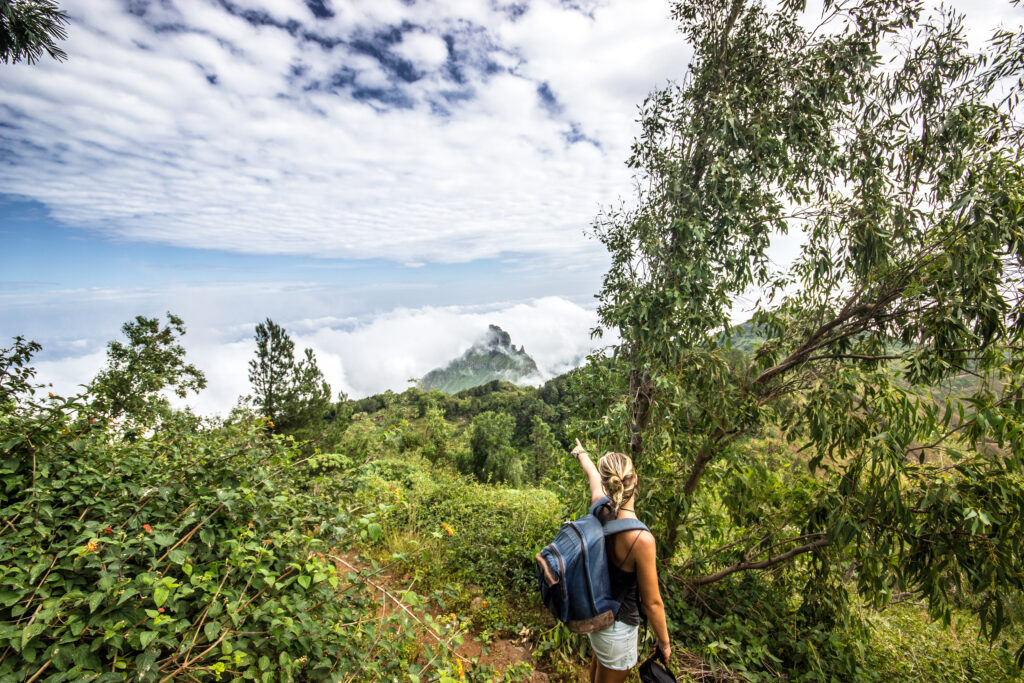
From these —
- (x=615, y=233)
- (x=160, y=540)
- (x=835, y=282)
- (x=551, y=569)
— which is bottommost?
Answer: (x=551, y=569)

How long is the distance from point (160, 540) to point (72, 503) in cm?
60

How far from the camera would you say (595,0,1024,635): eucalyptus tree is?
281cm

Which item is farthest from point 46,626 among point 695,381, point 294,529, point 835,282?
point 835,282

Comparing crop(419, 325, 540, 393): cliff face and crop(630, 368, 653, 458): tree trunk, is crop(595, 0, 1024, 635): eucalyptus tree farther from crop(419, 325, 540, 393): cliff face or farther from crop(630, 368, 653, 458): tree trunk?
crop(419, 325, 540, 393): cliff face

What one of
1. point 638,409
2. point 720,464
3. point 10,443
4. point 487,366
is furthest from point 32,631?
point 487,366

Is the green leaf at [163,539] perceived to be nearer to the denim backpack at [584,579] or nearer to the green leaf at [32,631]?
the green leaf at [32,631]

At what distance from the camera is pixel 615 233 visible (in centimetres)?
431

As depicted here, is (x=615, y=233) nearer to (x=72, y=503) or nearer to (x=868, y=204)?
(x=868, y=204)

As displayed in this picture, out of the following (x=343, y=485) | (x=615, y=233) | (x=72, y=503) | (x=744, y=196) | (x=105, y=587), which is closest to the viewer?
(x=105, y=587)

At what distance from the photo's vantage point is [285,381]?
16.5 m

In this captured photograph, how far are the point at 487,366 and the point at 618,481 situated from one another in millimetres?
150522

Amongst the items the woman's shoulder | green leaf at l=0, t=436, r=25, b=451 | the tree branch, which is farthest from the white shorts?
green leaf at l=0, t=436, r=25, b=451

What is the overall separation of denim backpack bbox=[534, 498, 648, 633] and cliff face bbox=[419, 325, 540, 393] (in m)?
132

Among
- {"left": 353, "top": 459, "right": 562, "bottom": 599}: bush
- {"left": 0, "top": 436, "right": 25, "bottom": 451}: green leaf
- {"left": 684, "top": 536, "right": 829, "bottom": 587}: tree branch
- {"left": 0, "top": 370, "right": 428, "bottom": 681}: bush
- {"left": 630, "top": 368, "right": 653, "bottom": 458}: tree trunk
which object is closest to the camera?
{"left": 0, "top": 370, "right": 428, "bottom": 681}: bush
